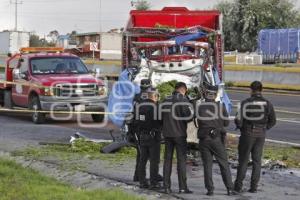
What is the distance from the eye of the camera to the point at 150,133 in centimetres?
957

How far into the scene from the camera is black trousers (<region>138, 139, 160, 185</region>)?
9.58 metres

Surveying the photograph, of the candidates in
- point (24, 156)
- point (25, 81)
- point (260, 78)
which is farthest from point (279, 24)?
point (24, 156)

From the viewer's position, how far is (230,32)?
84438mm

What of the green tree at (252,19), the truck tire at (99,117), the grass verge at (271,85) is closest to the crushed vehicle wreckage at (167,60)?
the truck tire at (99,117)

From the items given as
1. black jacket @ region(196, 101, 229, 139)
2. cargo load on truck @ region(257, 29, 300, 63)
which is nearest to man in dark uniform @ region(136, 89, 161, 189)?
black jacket @ region(196, 101, 229, 139)

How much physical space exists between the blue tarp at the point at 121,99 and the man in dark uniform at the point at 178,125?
3855mm

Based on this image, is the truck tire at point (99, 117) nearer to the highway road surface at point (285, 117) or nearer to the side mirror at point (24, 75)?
the side mirror at point (24, 75)

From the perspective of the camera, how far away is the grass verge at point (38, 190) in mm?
8570

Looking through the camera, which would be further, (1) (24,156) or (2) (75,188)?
(1) (24,156)

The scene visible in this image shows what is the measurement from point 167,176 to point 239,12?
76014mm

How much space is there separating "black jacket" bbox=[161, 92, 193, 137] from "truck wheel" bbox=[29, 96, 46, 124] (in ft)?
30.6

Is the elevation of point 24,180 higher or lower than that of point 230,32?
lower

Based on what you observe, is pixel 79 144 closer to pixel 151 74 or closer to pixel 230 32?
pixel 151 74

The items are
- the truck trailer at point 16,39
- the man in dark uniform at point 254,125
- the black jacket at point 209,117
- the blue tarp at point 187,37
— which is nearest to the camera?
the black jacket at point 209,117
